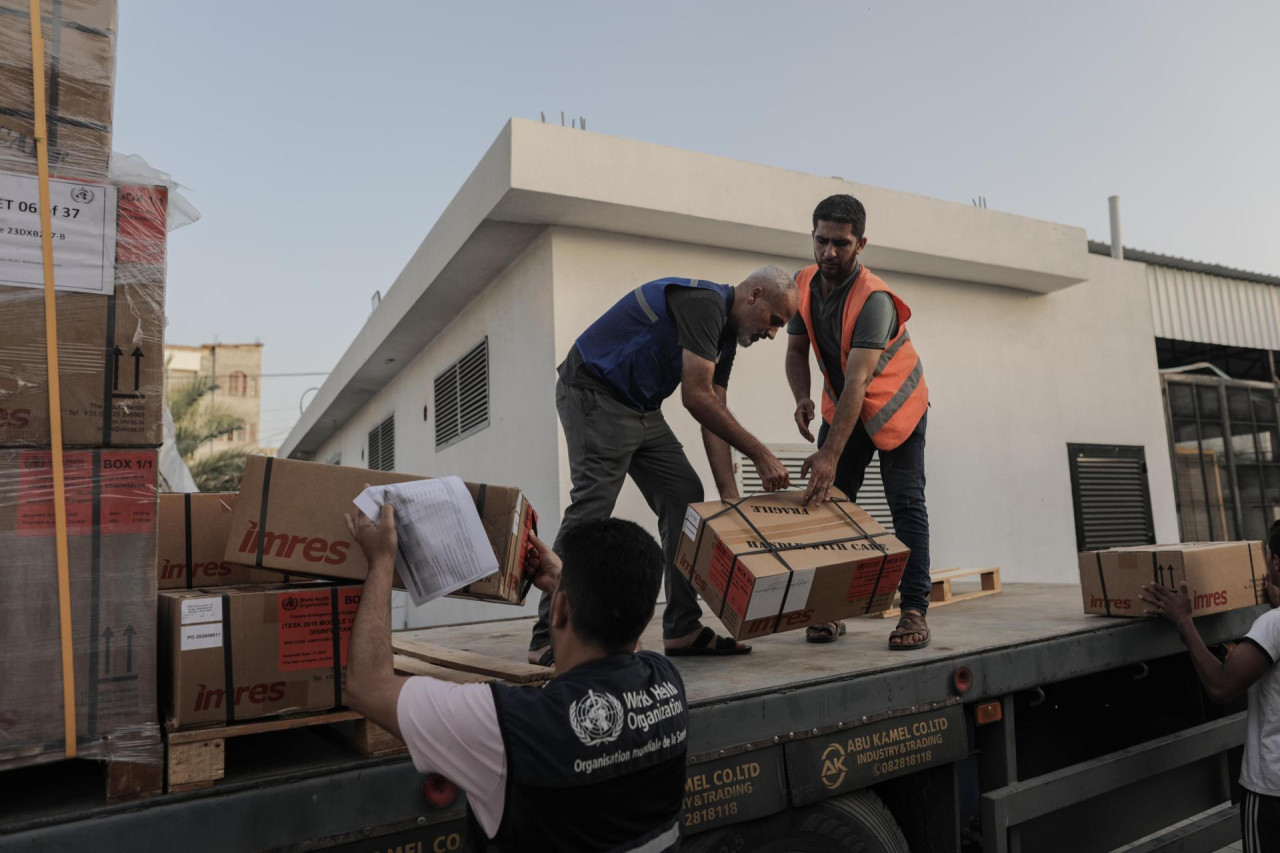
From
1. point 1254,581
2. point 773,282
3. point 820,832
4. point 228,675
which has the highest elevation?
point 773,282

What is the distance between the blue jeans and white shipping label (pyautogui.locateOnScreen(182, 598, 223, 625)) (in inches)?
88.2

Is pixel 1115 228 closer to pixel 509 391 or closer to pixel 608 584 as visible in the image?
pixel 509 391

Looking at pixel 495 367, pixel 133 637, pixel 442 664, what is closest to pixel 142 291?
pixel 133 637

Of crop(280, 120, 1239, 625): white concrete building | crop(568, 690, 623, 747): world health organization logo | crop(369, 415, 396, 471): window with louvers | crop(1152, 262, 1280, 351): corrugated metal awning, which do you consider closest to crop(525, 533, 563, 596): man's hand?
crop(568, 690, 623, 747): world health organization logo

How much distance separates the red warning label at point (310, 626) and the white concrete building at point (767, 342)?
3.91 m

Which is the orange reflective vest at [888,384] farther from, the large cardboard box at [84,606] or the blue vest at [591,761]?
the large cardboard box at [84,606]

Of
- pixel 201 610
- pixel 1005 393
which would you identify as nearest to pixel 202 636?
pixel 201 610

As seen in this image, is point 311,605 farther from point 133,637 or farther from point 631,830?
point 631,830

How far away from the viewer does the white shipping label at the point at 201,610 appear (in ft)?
5.35

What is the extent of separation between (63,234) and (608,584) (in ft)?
4.05

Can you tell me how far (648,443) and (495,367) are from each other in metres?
4.12

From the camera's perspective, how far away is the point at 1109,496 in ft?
28.3

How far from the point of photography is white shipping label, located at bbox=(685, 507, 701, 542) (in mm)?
2715

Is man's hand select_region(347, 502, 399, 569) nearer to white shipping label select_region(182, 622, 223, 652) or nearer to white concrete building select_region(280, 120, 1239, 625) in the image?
white shipping label select_region(182, 622, 223, 652)
